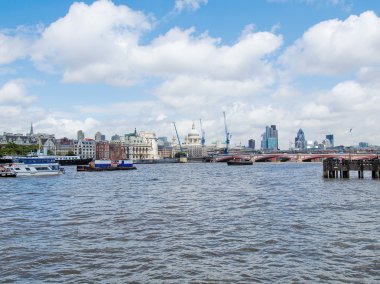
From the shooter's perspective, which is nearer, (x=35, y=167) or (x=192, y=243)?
(x=192, y=243)

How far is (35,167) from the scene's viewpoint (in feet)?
340

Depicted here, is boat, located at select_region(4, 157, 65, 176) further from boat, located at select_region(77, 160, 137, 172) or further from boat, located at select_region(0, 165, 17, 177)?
boat, located at select_region(77, 160, 137, 172)

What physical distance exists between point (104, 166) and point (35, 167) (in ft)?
143

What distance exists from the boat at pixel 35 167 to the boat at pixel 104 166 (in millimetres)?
30076

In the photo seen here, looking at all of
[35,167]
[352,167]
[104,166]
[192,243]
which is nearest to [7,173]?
[35,167]

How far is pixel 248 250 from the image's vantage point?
2159cm

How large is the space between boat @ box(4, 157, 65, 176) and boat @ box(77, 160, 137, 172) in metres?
30.1

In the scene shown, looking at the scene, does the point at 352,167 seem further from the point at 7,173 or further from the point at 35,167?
the point at 7,173

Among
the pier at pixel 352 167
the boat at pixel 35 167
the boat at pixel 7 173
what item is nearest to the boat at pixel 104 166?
the boat at pixel 35 167

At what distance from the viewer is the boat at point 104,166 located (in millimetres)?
143500

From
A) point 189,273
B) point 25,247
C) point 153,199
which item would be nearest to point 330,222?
point 189,273

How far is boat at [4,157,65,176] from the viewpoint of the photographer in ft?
332

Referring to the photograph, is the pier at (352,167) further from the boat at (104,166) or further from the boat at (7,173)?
the boat at (104,166)

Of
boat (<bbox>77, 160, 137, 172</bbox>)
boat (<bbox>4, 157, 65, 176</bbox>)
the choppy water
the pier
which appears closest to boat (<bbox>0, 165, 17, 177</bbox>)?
boat (<bbox>4, 157, 65, 176</bbox>)
